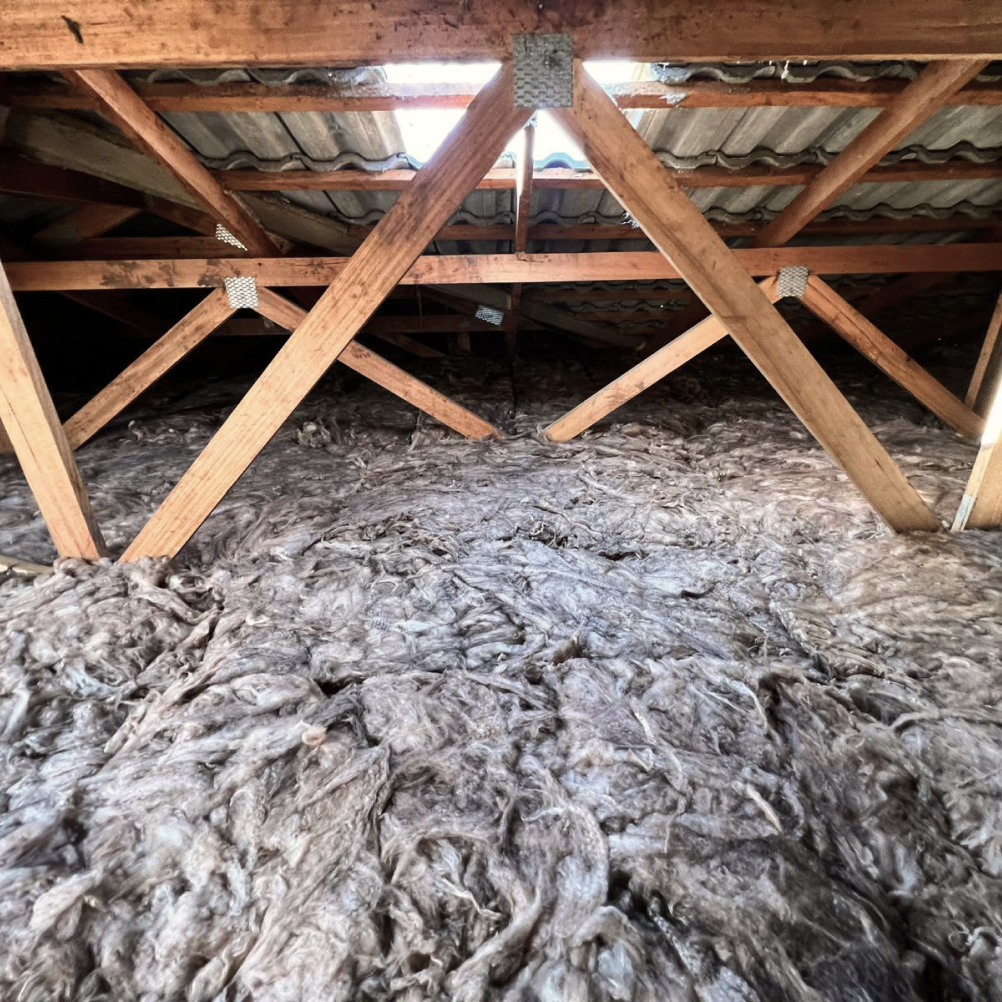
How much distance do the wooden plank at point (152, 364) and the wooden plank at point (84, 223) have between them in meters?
0.83

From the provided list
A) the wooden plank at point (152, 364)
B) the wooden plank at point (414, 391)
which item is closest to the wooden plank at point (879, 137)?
the wooden plank at point (414, 391)

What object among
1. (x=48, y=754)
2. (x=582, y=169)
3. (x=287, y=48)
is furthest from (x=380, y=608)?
(x=582, y=169)

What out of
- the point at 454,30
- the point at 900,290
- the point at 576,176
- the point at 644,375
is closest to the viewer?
the point at 454,30

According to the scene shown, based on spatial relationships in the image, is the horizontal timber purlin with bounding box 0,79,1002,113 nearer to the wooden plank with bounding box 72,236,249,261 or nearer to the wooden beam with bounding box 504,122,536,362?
the wooden beam with bounding box 504,122,536,362

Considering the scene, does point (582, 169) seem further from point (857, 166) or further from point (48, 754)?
point (48, 754)

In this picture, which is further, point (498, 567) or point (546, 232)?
point (546, 232)

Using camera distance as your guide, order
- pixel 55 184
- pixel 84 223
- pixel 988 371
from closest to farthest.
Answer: pixel 55 184, pixel 84 223, pixel 988 371

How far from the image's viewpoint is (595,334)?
20.5ft

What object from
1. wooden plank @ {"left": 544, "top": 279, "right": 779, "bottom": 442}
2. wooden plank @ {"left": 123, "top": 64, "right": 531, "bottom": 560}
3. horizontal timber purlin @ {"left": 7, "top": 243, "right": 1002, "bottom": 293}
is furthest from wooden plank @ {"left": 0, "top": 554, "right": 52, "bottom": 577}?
wooden plank @ {"left": 544, "top": 279, "right": 779, "bottom": 442}

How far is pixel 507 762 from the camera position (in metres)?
1.50

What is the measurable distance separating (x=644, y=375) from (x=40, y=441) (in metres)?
3.09

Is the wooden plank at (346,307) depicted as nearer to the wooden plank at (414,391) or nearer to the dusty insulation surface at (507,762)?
the dusty insulation surface at (507,762)

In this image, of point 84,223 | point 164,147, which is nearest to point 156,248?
point 84,223

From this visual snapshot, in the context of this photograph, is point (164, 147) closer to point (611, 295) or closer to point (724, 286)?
point (724, 286)
